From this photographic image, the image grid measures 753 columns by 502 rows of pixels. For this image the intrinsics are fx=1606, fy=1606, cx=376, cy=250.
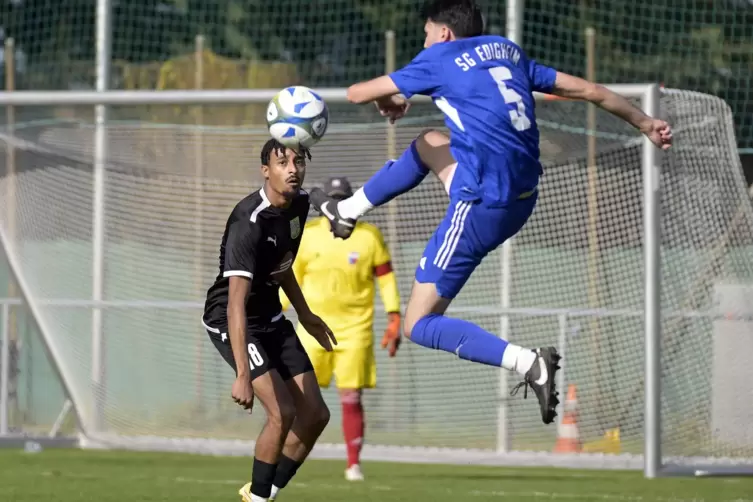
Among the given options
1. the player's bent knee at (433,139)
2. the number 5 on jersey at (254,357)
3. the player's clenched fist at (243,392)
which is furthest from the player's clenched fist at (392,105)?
the player's clenched fist at (243,392)

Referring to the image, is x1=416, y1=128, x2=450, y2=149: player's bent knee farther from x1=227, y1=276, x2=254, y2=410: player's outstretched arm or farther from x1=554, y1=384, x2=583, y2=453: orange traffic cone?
x1=554, y1=384, x2=583, y2=453: orange traffic cone

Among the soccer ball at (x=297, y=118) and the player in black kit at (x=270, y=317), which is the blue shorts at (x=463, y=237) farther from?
the soccer ball at (x=297, y=118)

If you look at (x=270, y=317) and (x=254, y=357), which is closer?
(x=254, y=357)

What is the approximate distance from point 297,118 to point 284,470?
1855 mm

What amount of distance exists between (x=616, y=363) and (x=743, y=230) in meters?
1.45

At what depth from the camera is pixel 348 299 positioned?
1217 centimetres

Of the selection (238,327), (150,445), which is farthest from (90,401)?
(238,327)

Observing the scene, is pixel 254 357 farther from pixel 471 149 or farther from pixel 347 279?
pixel 347 279

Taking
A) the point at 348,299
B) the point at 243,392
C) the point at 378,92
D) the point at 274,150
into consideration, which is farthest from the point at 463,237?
the point at 348,299

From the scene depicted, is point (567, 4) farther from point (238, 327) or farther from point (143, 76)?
point (238, 327)

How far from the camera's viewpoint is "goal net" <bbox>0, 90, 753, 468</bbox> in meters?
12.2

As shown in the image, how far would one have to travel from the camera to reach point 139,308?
13992 mm

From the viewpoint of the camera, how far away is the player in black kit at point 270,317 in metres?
8.00

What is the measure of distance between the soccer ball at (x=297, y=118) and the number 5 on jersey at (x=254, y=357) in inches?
42.0
